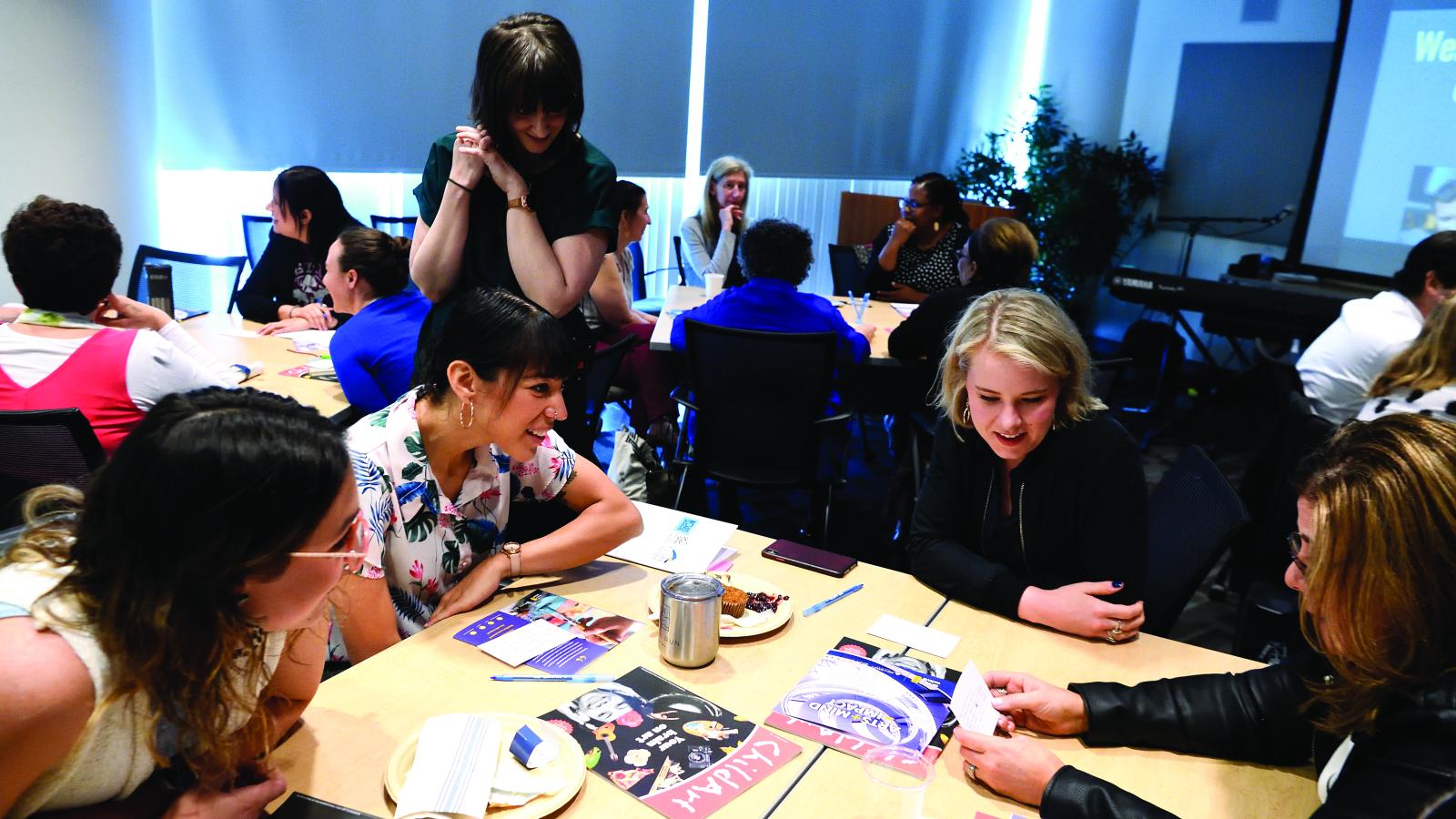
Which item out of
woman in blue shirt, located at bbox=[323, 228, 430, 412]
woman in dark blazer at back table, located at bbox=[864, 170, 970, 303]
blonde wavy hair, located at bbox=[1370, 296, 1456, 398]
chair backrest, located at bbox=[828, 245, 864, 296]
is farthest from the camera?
chair backrest, located at bbox=[828, 245, 864, 296]

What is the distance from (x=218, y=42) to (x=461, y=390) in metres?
4.35

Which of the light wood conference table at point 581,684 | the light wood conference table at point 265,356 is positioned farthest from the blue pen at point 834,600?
the light wood conference table at point 265,356

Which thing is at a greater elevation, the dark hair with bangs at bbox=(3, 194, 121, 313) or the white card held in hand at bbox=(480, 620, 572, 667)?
the dark hair with bangs at bbox=(3, 194, 121, 313)

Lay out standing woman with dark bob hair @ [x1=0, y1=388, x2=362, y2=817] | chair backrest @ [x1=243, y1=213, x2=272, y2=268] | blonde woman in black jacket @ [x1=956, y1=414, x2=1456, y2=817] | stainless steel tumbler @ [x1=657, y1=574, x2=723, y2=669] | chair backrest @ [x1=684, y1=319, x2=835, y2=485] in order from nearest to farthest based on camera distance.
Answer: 1. standing woman with dark bob hair @ [x1=0, y1=388, x2=362, y2=817]
2. blonde woman in black jacket @ [x1=956, y1=414, x2=1456, y2=817]
3. stainless steel tumbler @ [x1=657, y1=574, x2=723, y2=669]
4. chair backrest @ [x1=684, y1=319, x2=835, y2=485]
5. chair backrest @ [x1=243, y1=213, x2=272, y2=268]

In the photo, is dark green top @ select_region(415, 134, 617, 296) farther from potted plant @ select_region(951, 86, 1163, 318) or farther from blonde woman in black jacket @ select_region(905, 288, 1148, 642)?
potted plant @ select_region(951, 86, 1163, 318)

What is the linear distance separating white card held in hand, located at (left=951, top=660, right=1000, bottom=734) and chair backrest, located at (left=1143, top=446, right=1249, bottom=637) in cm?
62

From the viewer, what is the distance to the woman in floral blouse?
5.38ft

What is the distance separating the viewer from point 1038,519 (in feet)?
6.31

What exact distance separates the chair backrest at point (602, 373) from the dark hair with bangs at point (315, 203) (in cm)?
146

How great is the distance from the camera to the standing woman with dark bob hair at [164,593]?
90 centimetres

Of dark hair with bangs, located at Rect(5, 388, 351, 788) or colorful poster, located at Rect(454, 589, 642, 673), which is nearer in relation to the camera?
dark hair with bangs, located at Rect(5, 388, 351, 788)

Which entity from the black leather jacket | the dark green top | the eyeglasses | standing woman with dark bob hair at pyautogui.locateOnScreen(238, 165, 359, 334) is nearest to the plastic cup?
the black leather jacket

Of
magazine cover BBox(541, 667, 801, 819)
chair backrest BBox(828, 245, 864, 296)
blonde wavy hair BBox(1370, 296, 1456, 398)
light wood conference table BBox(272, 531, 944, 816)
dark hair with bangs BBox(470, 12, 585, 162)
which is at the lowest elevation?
light wood conference table BBox(272, 531, 944, 816)

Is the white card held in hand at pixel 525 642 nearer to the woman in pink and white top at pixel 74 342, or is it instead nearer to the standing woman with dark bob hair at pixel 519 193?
the standing woman with dark bob hair at pixel 519 193
